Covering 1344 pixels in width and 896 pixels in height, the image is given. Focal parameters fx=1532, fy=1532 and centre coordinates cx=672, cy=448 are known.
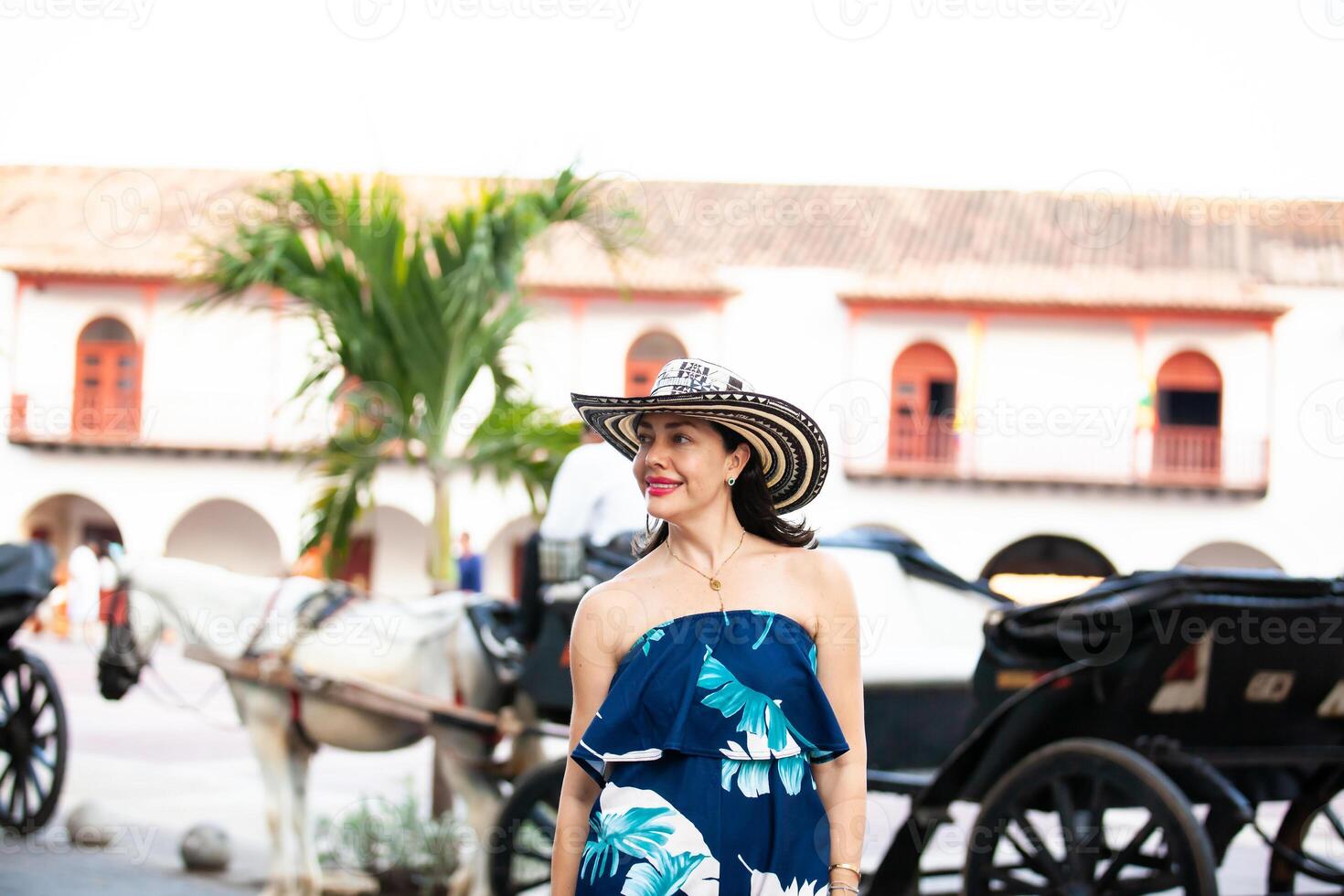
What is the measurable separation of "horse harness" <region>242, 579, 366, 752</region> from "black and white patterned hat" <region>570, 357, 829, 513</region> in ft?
13.9

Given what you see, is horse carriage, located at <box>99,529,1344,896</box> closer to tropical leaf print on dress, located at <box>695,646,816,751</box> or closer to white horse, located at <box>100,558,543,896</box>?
white horse, located at <box>100,558,543,896</box>

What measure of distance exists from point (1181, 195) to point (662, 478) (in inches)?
1008

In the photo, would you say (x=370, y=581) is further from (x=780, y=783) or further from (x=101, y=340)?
(x=780, y=783)

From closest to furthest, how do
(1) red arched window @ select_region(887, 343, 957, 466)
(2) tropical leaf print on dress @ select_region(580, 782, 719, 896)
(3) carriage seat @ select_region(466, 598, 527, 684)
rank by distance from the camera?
(2) tropical leaf print on dress @ select_region(580, 782, 719, 896) → (3) carriage seat @ select_region(466, 598, 527, 684) → (1) red arched window @ select_region(887, 343, 957, 466)

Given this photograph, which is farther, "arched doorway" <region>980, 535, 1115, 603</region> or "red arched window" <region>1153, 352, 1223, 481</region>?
"arched doorway" <region>980, 535, 1115, 603</region>

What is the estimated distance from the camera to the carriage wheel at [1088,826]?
13.1ft

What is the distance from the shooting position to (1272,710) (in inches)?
189

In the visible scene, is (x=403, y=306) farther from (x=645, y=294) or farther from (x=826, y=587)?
(x=645, y=294)

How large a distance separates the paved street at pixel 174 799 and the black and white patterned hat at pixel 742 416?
426 centimetres

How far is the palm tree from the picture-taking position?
796cm

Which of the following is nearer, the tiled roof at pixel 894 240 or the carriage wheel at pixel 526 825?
the carriage wheel at pixel 526 825
